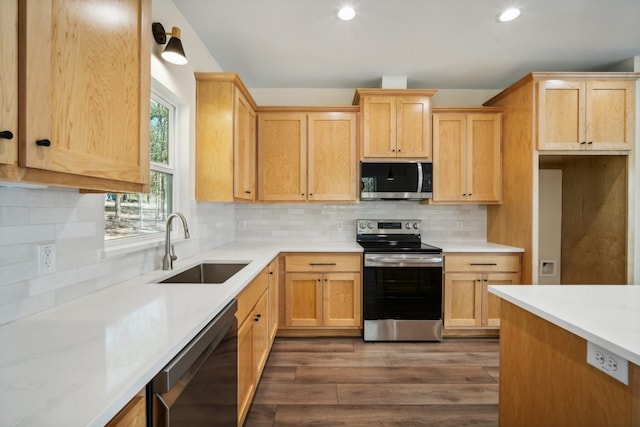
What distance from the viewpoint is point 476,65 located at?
2.80 meters

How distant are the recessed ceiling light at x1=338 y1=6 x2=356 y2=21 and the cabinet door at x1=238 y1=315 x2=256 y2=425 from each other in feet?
7.01

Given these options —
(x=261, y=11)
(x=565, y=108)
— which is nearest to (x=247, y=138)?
(x=261, y=11)

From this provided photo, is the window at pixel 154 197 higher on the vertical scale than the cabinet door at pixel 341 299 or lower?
higher

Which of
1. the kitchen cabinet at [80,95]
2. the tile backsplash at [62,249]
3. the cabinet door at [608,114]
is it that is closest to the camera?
the kitchen cabinet at [80,95]

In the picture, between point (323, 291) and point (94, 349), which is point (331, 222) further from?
point (94, 349)

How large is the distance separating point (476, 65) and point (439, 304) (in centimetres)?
236

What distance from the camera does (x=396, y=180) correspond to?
2924 mm

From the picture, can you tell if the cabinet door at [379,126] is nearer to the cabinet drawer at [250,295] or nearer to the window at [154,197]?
the cabinet drawer at [250,295]

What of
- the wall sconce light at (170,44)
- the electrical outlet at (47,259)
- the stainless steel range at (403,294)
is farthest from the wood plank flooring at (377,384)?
the wall sconce light at (170,44)

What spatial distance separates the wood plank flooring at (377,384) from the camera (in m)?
1.75

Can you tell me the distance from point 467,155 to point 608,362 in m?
2.53

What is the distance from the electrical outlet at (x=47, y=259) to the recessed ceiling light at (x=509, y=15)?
2989 millimetres

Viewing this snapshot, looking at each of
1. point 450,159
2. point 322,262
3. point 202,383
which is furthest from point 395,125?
point 202,383

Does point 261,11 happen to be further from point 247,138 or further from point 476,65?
point 476,65
